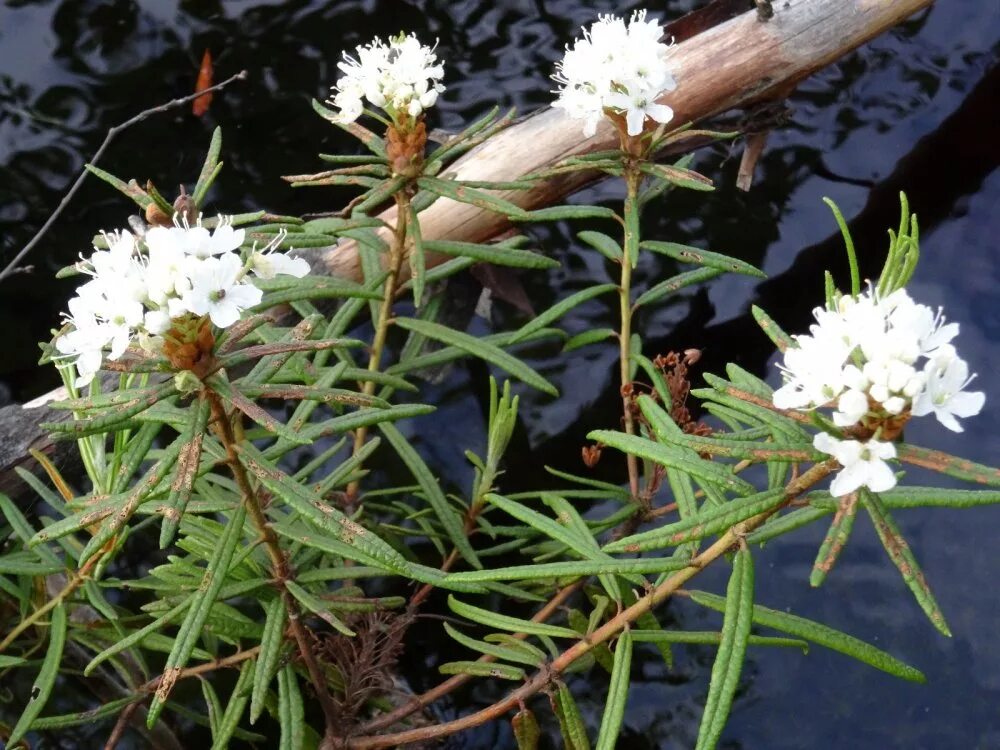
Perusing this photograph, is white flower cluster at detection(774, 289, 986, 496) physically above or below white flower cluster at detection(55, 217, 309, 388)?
below

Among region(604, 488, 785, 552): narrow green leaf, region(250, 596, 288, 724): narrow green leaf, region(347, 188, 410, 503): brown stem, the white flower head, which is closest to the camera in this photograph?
the white flower head

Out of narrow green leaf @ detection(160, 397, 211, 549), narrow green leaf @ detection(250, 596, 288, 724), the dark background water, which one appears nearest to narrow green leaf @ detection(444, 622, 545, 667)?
narrow green leaf @ detection(250, 596, 288, 724)

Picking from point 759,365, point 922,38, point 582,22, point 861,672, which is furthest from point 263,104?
point 861,672

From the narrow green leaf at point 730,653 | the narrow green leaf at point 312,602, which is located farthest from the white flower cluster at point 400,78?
the narrow green leaf at point 730,653

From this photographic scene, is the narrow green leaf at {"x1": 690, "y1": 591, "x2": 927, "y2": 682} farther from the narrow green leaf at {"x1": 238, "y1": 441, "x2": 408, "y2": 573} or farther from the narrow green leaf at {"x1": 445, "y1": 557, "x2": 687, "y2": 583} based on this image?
the narrow green leaf at {"x1": 238, "y1": 441, "x2": 408, "y2": 573}

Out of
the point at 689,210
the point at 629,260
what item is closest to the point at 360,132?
the point at 629,260

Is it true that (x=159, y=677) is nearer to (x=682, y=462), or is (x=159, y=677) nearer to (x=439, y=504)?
(x=439, y=504)
